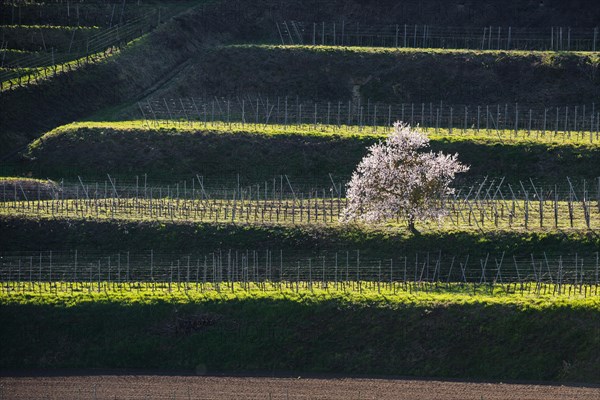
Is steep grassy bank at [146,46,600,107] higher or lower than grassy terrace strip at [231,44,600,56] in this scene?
lower

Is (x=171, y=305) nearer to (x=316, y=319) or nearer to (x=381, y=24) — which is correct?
(x=316, y=319)

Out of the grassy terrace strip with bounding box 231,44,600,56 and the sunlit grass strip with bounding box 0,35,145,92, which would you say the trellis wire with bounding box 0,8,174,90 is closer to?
the sunlit grass strip with bounding box 0,35,145,92

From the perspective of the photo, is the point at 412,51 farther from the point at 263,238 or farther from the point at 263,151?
the point at 263,238

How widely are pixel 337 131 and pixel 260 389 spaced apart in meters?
46.0

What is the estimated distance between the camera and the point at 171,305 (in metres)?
87.8

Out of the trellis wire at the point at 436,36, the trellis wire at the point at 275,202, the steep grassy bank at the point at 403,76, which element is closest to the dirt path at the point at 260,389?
the trellis wire at the point at 275,202

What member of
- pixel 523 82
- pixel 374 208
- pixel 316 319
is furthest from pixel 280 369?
pixel 523 82

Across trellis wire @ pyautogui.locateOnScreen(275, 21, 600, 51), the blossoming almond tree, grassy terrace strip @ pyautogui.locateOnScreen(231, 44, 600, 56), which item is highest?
trellis wire @ pyautogui.locateOnScreen(275, 21, 600, 51)

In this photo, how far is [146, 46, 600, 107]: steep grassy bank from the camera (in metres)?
133

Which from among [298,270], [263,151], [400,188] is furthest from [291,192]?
[298,270]

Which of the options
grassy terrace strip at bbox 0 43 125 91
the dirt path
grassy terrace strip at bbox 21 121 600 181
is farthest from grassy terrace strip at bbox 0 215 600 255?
grassy terrace strip at bbox 0 43 125 91

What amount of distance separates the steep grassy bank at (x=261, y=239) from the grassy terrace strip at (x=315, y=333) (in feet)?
30.1

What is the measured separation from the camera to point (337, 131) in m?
122

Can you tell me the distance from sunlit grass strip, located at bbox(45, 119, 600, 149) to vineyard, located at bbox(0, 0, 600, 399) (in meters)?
0.40
